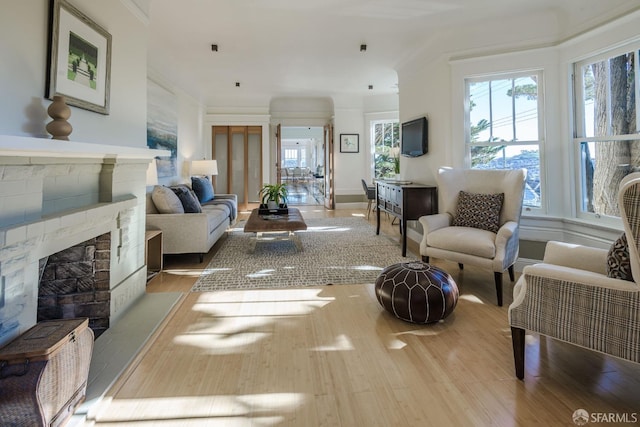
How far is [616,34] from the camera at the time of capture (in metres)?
2.82

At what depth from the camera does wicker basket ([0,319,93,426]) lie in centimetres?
122

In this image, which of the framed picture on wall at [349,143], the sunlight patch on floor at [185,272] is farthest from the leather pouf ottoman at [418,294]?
the framed picture on wall at [349,143]

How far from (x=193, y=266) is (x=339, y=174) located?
17.9 feet

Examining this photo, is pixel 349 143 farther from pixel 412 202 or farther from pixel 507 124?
pixel 507 124

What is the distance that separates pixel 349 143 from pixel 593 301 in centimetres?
738

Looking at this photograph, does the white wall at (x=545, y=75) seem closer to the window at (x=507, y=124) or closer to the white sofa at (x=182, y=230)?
the window at (x=507, y=124)

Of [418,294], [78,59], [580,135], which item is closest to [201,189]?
[78,59]

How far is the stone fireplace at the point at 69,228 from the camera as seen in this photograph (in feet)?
4.60

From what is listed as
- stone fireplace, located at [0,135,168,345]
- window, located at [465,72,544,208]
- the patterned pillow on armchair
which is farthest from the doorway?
stone fireplace, located at [0,135,168,345]

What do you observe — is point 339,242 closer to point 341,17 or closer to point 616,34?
point 341,17

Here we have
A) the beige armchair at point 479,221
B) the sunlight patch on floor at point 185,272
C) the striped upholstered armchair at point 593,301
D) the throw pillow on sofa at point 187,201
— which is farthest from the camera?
the throw pillow on sofa at point 187,201

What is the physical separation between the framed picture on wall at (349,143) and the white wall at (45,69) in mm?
5912

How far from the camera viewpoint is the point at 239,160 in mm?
8500

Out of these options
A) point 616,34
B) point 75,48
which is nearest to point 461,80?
point 616,34
